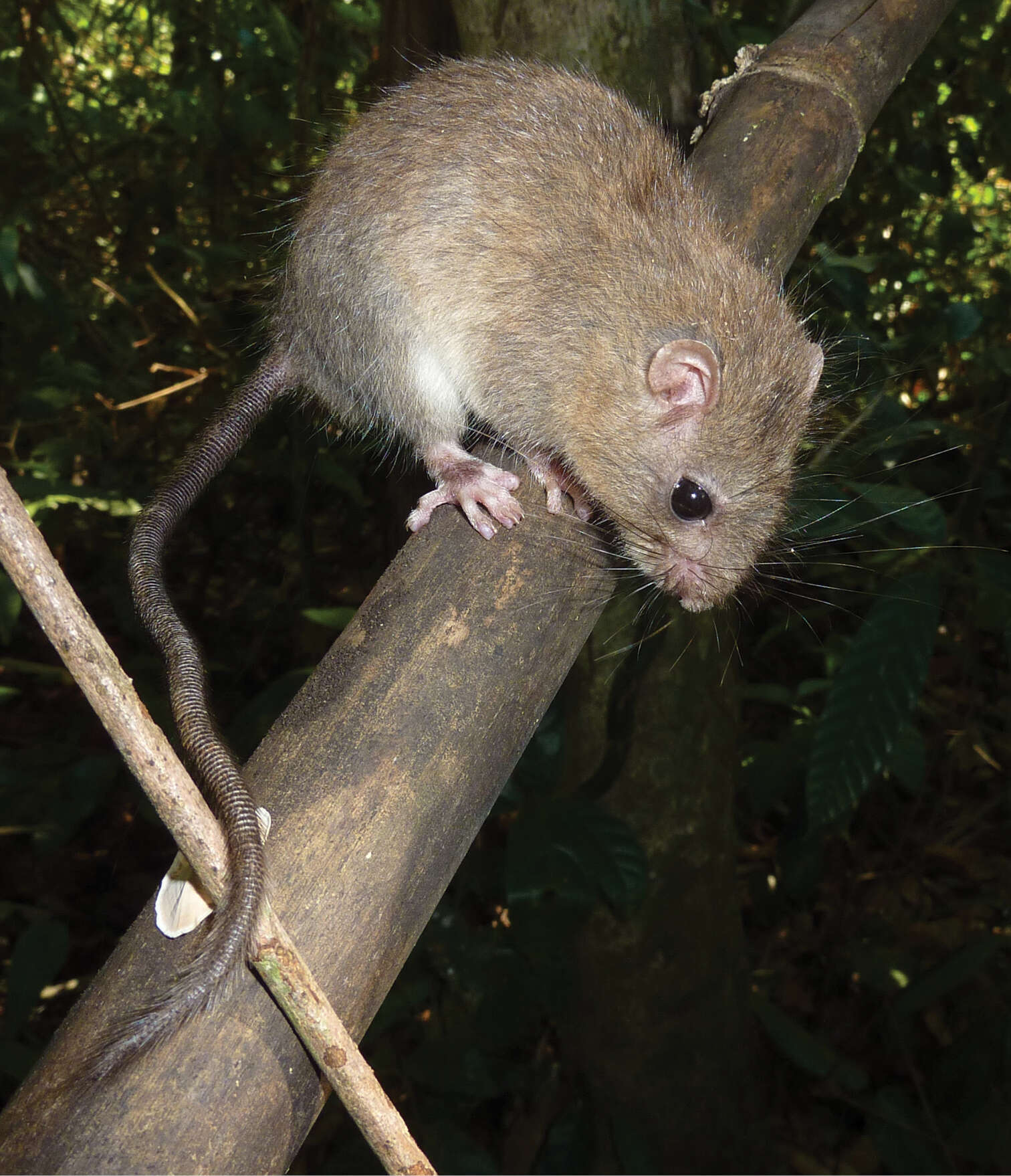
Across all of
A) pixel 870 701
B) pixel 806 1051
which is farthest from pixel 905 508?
pixel 806 1051

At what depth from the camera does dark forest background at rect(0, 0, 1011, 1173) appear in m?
2.98

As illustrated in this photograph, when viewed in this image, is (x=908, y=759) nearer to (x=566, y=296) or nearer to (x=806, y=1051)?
(x=806, y=1051)

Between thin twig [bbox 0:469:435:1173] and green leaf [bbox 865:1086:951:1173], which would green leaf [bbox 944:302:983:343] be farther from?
thin twig [bbox 0:469:435:1173]

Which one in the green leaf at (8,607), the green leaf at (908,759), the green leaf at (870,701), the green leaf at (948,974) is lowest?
the green leaf at (948,974)

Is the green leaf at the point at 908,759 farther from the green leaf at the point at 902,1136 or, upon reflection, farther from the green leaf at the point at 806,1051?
the green leaf at the point at 902,1136

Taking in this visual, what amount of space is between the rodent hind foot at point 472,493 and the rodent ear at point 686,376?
429mm

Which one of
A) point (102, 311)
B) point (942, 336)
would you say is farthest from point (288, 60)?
point (942, 336)

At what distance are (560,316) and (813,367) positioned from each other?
2.20ft

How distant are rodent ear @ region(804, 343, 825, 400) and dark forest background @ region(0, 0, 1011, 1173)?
0.21 metres

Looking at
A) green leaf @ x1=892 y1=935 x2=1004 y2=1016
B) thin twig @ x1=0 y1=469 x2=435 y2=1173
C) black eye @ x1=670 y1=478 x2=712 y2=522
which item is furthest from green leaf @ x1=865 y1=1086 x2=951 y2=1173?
thin twig @ x1=0 y1=469 x2=435 y2=1173

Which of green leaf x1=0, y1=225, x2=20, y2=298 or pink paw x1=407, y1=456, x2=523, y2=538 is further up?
pink paw x1=407, y1=456, x2=523, y2=538

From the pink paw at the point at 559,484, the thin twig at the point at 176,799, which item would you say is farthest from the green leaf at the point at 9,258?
the thin twig at the point at 176,799

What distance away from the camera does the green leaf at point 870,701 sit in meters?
2.89

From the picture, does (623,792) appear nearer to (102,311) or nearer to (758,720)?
(758,720)
